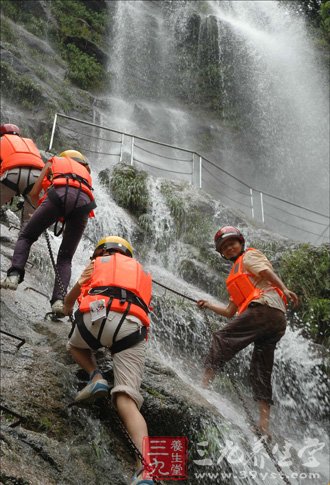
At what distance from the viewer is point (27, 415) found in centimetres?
288

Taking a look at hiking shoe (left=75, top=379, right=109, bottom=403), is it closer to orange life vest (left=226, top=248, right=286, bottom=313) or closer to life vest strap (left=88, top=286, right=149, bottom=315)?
life vest strap (left=88, top=286, right=149, bottom=315)

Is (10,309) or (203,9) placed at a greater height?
(203,9)

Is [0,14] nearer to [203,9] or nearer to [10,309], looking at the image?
[203,9]

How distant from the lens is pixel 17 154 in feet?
15.1

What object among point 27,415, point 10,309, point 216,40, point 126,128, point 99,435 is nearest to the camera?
point 27,415

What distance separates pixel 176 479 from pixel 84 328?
111cm

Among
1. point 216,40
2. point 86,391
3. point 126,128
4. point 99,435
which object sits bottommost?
point 99,435

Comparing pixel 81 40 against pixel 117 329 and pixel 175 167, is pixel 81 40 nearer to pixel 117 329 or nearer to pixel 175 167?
pixel 175 167

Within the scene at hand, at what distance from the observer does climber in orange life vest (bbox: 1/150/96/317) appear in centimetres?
399

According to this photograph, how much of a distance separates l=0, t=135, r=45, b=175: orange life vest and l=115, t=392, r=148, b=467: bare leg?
2557 mm

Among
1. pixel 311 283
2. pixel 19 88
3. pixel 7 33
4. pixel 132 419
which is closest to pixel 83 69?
pixel 7 33

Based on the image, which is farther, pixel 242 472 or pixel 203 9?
pixel 203 9

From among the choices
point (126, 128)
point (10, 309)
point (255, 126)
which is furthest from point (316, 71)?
point (10, 309)

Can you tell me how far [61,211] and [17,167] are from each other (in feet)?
2.57
